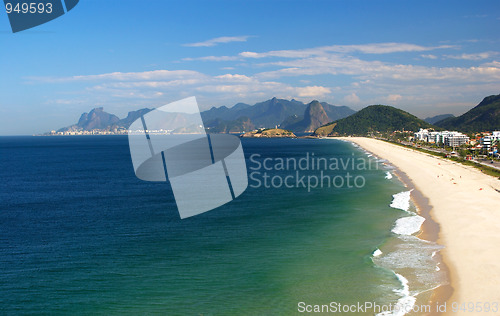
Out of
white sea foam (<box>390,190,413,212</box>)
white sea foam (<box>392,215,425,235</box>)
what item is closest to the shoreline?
white sea foam (<box>392,215,425,235</box>)

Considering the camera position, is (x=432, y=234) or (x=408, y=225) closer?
(x=432, y=234)

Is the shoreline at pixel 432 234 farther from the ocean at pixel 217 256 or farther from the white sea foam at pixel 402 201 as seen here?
the white sea foam at pixel 402 201

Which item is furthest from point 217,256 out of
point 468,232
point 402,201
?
point 402,201

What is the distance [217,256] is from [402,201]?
25058 mm

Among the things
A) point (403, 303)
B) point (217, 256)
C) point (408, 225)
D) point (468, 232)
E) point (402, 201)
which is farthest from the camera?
point (402, 201)

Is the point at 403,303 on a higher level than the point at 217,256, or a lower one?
lower

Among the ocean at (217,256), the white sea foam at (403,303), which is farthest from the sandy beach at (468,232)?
the white sea foam at (403,303)

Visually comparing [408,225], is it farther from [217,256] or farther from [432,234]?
[217,256]

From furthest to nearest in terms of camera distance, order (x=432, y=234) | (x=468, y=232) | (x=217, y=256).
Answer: (x=432, y=234) < (x=468, y=232) < (x=217, y=256)

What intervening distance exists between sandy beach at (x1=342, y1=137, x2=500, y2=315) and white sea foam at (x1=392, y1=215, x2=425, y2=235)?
4.93ft

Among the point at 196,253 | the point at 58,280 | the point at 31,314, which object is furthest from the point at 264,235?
the point at 31,314

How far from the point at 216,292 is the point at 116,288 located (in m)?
5.26

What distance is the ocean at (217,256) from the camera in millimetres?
18625

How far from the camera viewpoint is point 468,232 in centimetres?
2822
